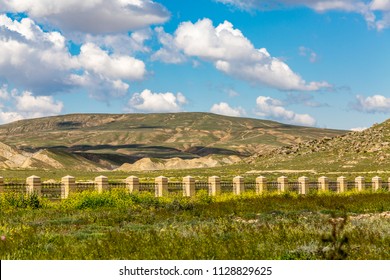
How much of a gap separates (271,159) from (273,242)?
107m

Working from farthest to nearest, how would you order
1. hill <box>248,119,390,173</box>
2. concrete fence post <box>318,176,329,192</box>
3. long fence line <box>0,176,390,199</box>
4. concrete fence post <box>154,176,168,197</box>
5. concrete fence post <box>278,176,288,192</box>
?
hill <box>248,119,390,173</box>, concrete fence post <box>318,176,329,192</box>, concrete fence post <box>278,176,288,192</box>, concrete fence post <box>154,176,168,197</box>, long fence line <box>0,176,390,199</box>

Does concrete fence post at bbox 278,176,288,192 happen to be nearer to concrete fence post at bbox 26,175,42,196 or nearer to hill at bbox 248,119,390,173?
concrete fence post at bbox 26,175,42,196

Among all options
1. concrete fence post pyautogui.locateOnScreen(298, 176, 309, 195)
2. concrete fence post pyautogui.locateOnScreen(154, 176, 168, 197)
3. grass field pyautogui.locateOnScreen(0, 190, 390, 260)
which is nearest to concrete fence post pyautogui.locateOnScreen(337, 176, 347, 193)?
concrete fence post pyautogui.locateOnScreen(298, 176, 309, 195)

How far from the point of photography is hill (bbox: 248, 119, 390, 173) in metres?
96.9

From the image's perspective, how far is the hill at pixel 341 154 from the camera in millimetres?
96950

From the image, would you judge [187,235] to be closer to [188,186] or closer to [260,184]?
[188,186]

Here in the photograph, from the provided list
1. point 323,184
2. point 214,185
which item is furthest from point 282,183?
point 214,185

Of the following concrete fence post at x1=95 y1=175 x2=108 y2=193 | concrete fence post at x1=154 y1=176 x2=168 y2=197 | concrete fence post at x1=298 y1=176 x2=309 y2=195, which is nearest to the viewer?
concrete fence post at x1=95 y1=175 x2=108 y2=193

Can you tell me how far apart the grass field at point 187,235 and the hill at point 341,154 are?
232ft

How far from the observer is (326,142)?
405 feet

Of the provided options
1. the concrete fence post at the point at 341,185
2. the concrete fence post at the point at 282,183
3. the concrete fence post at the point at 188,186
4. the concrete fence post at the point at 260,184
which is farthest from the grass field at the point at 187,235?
the concrete fence post at the point at 341,185

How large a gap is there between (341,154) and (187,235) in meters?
96.9

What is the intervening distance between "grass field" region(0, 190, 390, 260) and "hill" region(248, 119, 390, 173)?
70.8 meters

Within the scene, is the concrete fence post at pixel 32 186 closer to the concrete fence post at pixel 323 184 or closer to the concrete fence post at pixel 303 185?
the concrete fence post at pixel 303 185
